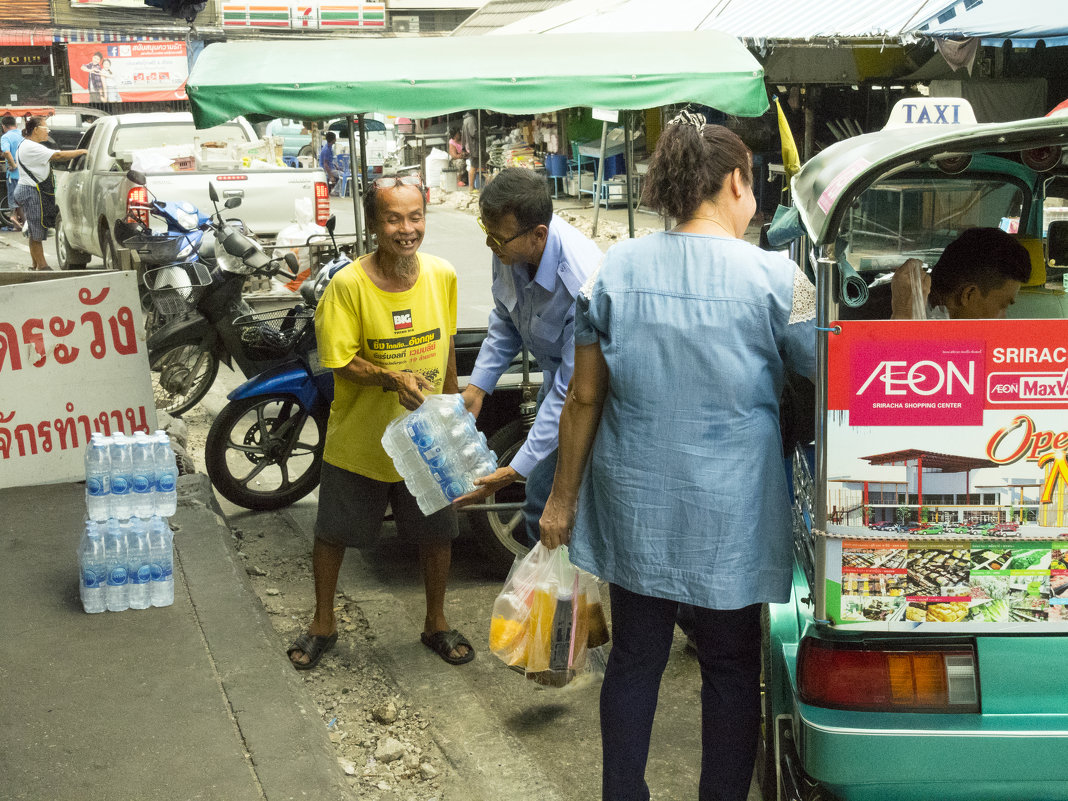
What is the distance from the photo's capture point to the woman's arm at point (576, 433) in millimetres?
2760

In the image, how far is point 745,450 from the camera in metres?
2.65

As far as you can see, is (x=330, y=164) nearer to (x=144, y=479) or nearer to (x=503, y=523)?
(x=503, y=523)

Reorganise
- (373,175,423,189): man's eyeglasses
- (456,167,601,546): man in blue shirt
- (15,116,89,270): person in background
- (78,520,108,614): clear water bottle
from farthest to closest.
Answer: (15,116,89,270): person in background, (78,520,108,614): clear water bottle, (373,175,423,189): man's eyeglasses, (456,167,601,546): man in blue shirt

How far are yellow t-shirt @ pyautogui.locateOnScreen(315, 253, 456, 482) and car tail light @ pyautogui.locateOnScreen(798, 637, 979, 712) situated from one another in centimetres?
212

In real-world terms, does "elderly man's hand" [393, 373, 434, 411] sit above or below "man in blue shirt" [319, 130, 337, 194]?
below

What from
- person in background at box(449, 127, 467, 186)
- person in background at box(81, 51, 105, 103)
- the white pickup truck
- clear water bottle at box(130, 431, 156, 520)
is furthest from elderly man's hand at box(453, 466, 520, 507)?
person in background at box(81, 51, 105, 103)

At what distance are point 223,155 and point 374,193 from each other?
9731 mm

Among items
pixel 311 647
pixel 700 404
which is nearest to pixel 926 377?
pixel 700 404

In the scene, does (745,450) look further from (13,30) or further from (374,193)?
(13,30)

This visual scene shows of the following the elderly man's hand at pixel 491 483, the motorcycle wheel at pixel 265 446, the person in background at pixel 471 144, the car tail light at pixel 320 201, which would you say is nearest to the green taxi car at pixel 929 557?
the elderly man's hand at pixel 491 483

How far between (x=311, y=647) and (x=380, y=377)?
109 cm

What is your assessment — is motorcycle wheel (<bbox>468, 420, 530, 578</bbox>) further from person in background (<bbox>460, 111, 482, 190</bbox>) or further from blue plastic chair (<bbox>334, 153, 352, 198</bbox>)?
blue plastic chair (<bbox>334, 153, 352, 198</bbox>)

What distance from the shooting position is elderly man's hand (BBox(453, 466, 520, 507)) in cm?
376

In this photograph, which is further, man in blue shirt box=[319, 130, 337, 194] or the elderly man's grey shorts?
man in blue shirt box=[319, 130, 337, 194]
